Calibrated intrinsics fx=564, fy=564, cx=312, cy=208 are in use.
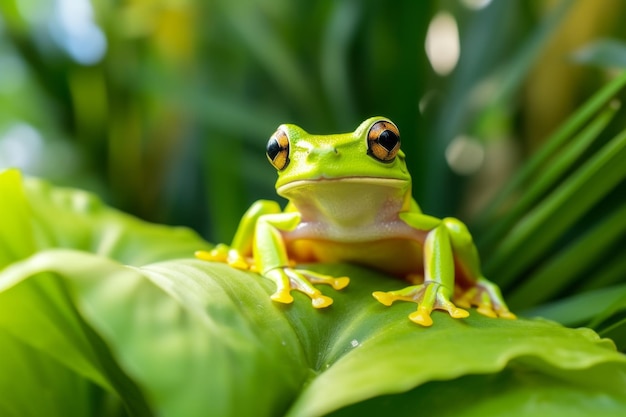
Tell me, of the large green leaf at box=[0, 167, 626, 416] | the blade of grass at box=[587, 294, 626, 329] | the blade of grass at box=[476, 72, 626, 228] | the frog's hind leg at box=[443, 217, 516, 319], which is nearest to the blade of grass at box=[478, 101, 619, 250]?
the blade of grass at box=[476, 72, 626, 228]

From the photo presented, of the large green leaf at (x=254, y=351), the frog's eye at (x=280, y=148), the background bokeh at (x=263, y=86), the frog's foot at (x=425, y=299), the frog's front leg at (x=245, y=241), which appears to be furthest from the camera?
the background bokeh at (x=263, y=86)

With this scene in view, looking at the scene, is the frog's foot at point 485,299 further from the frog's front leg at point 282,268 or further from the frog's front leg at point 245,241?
the frog's front leg at point 245,241

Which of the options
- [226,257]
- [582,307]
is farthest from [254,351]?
[582,307]

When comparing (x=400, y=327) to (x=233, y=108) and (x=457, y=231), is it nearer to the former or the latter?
(x=457, y=231)

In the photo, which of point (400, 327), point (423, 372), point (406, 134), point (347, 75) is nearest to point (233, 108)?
point (347, 75)

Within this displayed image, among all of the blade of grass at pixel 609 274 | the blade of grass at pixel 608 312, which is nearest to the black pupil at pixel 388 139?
the blade of grass at pixel 608 312

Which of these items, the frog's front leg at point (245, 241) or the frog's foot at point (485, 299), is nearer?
the frog's foot at point (485, 299)

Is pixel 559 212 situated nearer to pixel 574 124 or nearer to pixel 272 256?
pixel 574 124
